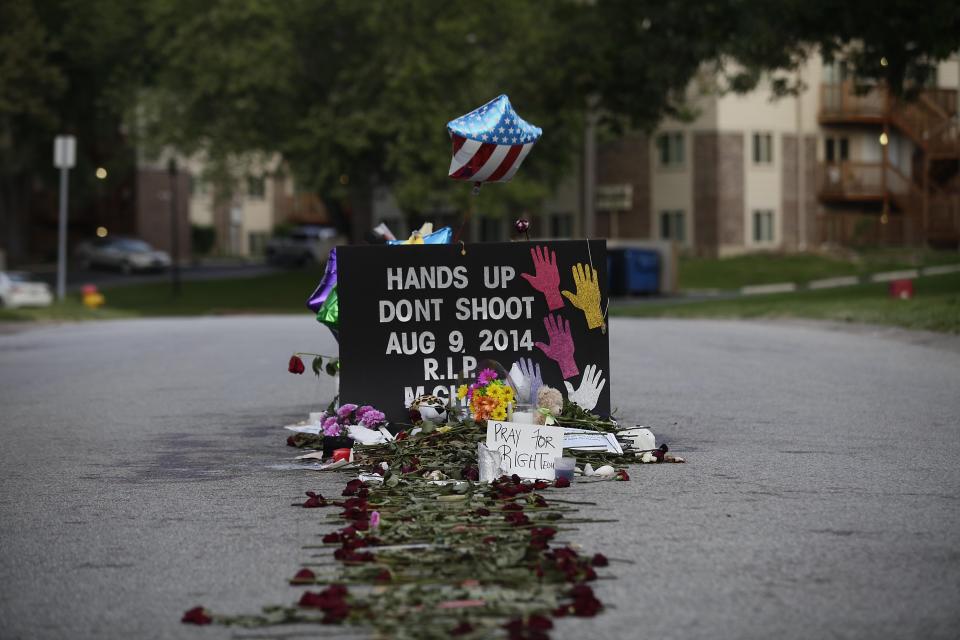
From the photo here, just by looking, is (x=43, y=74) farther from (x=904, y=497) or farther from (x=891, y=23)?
(x=904, y=497)

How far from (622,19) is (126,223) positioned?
164 ft

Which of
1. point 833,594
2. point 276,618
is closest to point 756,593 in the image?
point 833,594

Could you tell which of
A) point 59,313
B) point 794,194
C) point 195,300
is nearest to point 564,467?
point 59,313

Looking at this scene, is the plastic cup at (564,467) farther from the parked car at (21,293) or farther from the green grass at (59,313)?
the parked car at (21,293)

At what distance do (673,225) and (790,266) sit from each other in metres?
7.96

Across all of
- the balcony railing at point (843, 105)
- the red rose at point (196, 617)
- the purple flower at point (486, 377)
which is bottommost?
the red rose at point (196, 617)

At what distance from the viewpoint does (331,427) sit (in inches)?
402

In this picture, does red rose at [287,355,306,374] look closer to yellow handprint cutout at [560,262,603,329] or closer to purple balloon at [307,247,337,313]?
purple balloon at [307,247,337,313]

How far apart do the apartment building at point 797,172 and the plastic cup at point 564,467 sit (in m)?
46.5

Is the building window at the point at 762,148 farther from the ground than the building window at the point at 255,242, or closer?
farther from the ground

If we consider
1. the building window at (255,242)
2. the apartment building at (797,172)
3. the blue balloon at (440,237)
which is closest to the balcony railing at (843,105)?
the apartment building at (797,172)

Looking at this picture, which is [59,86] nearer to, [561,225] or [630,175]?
[561,225]

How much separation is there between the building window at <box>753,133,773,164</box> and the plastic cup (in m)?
48.0

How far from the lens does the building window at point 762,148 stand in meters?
55.7
